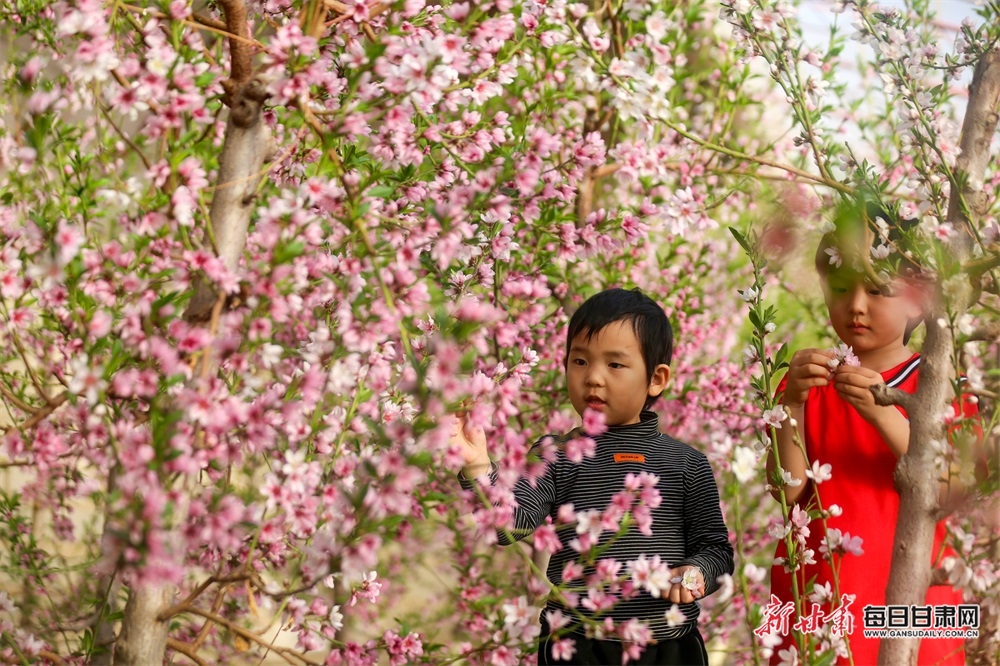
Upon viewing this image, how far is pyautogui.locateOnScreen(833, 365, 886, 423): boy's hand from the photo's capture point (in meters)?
2.51

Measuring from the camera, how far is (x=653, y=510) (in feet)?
9.11

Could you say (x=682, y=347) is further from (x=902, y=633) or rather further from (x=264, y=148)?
(x=264, y=148)

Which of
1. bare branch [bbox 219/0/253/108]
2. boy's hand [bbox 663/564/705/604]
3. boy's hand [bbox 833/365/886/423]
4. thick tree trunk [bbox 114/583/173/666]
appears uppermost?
bare branch [bbox 219/0/253/108]

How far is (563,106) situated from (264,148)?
8.51ft

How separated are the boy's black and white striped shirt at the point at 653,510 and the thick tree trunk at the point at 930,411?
52 cm

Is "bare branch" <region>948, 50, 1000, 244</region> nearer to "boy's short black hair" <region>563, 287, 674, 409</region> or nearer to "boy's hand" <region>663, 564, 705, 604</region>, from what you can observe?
"boy's short black hair" <region>563, 287, 674, 409</region>

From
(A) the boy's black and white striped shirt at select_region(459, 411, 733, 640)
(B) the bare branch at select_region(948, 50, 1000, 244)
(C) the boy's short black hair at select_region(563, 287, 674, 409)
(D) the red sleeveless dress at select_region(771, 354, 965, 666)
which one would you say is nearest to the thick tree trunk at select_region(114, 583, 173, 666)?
(A) the boy's black and white striped shirt at select_region(459, 411, 733, 640)

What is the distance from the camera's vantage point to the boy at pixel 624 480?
107 inches

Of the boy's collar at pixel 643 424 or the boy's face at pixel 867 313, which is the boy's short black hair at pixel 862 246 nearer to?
the boy's face at pixel 867 313

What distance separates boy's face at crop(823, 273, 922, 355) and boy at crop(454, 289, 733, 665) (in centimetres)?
52

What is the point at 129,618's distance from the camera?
7.47ft

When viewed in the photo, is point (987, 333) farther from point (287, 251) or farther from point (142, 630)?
point (142, 630)

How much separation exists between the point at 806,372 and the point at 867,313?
38 cm

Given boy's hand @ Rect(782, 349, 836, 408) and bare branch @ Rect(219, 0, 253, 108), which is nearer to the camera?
bare branch @ Rect(219, 0, 253, 108)
